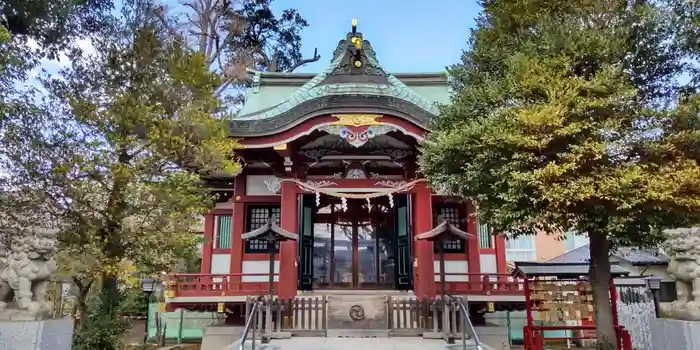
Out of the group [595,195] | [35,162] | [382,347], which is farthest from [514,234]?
[35,162]

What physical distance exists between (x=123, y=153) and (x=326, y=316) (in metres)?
4.83

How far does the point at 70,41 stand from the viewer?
281 inches

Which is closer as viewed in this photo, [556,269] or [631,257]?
[556,269]

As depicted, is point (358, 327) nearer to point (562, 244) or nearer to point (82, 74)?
point (82, 74)

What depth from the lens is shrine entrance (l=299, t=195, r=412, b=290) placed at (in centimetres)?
1154

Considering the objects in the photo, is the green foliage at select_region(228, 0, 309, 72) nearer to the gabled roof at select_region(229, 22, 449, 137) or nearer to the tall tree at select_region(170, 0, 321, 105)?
the tall tree at select_region(170, 0, 321, 105)

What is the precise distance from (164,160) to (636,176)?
273 inches

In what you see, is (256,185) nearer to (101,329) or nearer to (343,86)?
(343,86)

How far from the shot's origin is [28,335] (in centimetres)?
461

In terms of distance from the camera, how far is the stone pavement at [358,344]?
7.57m

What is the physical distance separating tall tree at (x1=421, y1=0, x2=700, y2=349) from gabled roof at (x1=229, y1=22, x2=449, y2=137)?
8.52ft

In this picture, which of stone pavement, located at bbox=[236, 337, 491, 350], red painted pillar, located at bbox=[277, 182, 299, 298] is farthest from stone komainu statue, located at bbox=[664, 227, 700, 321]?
red painted pillar, located at bbox=[277, 182, 299, 298]

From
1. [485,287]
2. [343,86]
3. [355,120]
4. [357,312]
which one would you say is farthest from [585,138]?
[343,86]

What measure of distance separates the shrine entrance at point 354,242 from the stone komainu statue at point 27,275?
21.4ft
